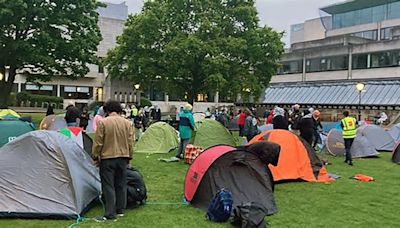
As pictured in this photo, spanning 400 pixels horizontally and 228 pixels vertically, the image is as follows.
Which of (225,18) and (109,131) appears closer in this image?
(109,131)

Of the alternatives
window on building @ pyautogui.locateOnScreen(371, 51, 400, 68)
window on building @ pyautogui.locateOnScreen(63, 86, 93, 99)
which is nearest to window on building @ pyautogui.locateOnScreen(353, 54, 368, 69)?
window on building @ pyautogui.locateOnScreen(371, 51, 400, 68)

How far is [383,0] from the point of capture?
6397 centimetres

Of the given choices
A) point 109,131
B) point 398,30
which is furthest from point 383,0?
point 109,131

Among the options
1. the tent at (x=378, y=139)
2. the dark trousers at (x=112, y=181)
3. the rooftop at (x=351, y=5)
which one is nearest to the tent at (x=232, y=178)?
the dark trousers at (x=112, y=181)

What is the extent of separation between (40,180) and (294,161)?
20.4ft

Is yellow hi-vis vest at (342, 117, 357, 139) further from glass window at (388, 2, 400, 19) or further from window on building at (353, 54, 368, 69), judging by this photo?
glass window at (388, 2, 400, 19)

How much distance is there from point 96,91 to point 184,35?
34.8 meters

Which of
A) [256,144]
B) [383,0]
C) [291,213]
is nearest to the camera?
[291,213]

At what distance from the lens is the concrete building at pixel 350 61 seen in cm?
4434

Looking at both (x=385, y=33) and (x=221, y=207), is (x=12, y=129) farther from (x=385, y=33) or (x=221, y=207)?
(x=385, y=33)

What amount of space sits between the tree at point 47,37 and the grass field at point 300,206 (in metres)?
16.3

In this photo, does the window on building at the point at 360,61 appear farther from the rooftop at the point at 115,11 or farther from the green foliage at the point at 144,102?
the rooftop at the point at 115,11

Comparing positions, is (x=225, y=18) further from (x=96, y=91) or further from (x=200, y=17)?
(x=96, y=91)

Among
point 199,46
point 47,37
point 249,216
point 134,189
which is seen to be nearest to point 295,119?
point 199,46
